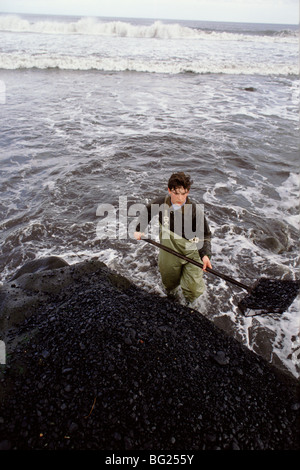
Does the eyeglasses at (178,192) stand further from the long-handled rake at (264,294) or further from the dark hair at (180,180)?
the long-handled rake at (264,294)

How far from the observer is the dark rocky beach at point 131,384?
268cm

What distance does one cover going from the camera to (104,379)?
117 inches

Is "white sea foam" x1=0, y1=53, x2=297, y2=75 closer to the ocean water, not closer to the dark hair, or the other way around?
the ocean water

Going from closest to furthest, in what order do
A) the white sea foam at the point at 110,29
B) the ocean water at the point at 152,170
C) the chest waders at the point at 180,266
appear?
the chest waders at the point at 180,266
the ocean water at the point at 152,170
the white sea foam at the point at 110,29

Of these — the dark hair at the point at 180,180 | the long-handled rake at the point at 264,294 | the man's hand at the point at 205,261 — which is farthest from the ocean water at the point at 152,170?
the dark hair at the point at 180,180

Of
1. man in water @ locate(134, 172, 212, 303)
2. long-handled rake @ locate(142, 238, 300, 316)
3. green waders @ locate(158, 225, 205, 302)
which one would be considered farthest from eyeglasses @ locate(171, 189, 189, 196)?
long-handled rake @ locate(142, 238, 300, 316)

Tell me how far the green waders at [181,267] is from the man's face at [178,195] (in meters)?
0.47

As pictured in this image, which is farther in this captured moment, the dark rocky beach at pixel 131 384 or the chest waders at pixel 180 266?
the chest waders at pixel 180 266

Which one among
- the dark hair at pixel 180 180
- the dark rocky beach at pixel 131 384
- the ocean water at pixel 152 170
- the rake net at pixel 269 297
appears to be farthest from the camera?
the ocean water at pixel 152 170

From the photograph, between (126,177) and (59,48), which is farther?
(59,48)

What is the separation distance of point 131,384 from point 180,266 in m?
1.92
